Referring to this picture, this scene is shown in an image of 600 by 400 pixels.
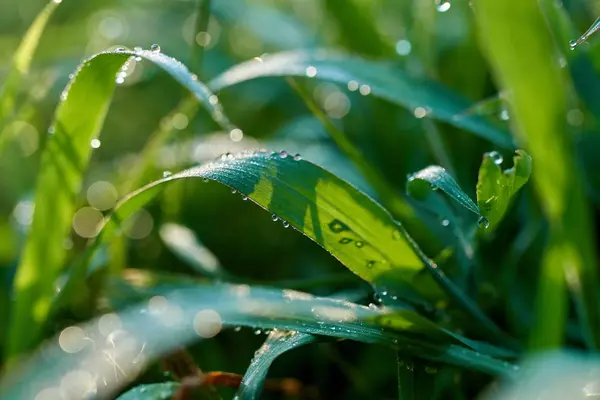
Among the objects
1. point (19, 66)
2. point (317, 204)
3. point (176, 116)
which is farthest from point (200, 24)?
point (317, 204)

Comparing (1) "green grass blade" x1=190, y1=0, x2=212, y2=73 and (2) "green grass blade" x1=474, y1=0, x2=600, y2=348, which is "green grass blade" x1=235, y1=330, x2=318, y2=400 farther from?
(1) "green grass blade" x1=190, y1=0, x2=212, y2=73

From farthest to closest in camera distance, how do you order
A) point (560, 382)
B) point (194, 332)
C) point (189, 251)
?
1. point (189, 251)
2. point (194, 332)
3. point (560, 382)

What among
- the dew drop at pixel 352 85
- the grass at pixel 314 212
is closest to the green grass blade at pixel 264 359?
the grass at pixel 314 212

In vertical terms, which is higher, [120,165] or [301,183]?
[120,165]

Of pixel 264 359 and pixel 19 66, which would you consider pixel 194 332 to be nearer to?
pixel 264 359

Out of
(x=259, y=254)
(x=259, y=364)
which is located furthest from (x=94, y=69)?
(x=259, y=254)

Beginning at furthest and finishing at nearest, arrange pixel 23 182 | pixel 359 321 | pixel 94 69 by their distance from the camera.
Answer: pixel 23 182, pixel 94 69, pixel 359 321

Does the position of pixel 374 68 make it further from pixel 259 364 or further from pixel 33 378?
pixel 33 378

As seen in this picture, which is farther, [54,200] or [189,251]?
[189,251]

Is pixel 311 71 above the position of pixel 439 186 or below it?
above
